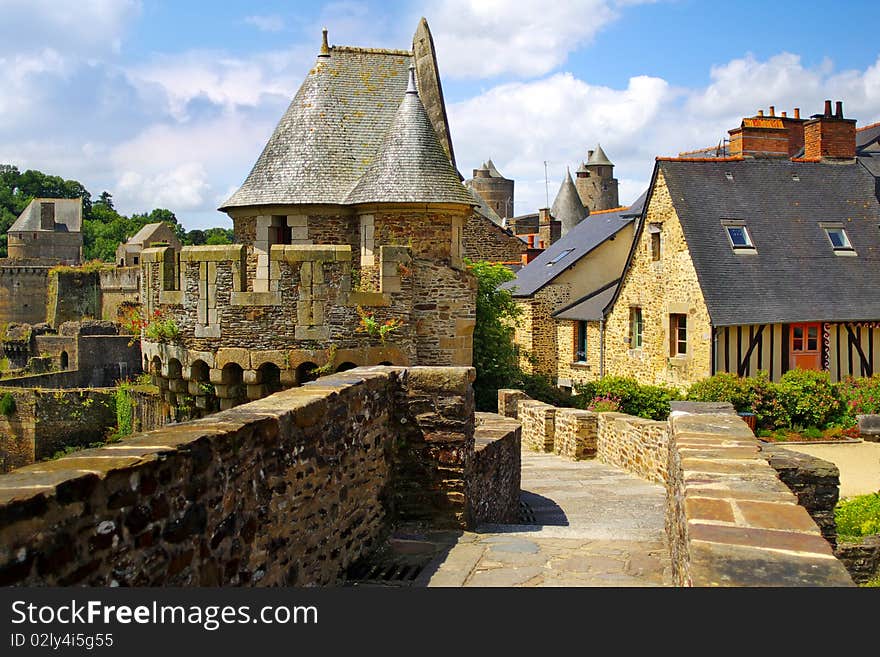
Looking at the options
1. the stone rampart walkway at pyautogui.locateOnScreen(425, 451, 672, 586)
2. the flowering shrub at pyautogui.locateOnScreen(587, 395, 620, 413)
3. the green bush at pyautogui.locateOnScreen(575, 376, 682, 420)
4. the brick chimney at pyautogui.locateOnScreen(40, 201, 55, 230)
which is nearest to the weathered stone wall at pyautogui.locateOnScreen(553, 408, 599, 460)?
the flowering shrub at pyautogui.locateOnScreen(587, 395, 620, 413)

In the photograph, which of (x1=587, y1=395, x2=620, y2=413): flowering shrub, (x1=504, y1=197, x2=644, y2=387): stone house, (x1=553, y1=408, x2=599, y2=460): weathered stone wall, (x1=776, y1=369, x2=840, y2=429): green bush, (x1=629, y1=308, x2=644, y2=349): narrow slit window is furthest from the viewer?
(x1=504, y1=197, x2=644, y2=387): stone house

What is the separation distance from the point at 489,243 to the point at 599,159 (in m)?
50.4

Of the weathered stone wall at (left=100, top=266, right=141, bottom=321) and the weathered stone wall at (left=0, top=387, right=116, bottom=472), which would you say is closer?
the weathered stone wall at (left=0, top=387, right=116, bottom=472)

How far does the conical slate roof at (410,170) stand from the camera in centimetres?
1270

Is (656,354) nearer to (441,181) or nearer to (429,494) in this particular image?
(441,181)

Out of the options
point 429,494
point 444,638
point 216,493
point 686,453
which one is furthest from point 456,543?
point 444,638

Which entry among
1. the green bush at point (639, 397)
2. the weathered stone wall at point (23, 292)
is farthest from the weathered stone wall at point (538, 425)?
the weathered stone wall at point (23, 292)

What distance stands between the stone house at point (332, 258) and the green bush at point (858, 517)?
515 centimetres

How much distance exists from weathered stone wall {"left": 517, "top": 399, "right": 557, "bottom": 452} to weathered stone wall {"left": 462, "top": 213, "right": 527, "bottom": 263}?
1762 cm

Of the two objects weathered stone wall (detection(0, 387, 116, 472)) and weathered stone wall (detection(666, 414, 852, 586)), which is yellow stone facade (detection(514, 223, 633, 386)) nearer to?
weathered stone wall (detection(0, 387, 116, 472))

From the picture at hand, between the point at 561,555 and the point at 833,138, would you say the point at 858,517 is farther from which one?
the point at 833,138

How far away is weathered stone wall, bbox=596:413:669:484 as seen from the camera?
12.4m

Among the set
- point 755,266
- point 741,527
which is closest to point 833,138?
point 755,266

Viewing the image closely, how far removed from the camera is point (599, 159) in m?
84.2
